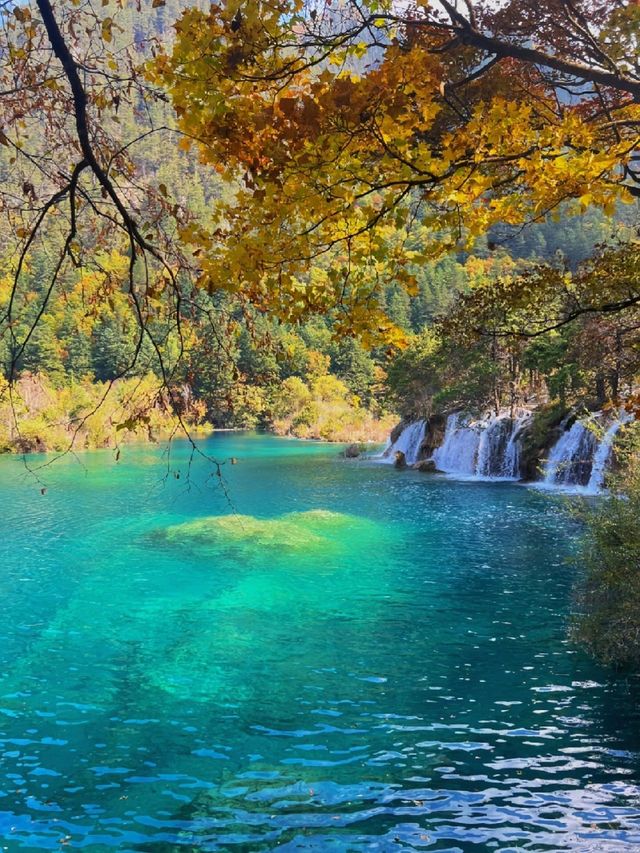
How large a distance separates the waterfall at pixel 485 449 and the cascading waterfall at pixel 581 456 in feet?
10.2

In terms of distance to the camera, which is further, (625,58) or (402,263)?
(625,58)

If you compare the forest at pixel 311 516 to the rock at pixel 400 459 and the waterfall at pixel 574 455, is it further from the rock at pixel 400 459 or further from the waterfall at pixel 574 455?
the rock at pixel 400 459

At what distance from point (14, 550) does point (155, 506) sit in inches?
269

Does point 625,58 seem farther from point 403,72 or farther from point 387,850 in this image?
point 387,850

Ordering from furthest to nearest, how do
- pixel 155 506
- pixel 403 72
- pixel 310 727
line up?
pixel 155 506, pixel 310 727, pixel 403 72

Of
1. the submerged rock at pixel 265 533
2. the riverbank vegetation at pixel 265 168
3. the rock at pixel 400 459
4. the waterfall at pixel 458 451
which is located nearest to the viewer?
the riverbank vegetation at pixel 265 168

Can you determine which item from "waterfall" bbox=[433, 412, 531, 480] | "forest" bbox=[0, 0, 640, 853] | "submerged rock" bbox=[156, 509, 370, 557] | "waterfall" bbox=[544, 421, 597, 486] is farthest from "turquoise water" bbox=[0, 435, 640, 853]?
"waterfall" bbox=[433, 412, 531, 480]

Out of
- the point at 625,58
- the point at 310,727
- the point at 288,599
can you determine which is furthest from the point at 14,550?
the point at 625,58

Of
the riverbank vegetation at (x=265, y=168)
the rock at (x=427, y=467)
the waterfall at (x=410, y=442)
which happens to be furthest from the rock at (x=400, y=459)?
the riverbank vegetation at (x=265, y=168)

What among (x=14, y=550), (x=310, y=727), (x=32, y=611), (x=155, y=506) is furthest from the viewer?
(x=155, y=506)

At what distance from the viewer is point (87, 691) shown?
29.0 feet

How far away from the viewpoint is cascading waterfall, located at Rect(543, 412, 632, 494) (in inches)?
897

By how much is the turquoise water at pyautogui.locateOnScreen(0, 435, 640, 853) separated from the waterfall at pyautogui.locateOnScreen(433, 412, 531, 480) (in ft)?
38.0

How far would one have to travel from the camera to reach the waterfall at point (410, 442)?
38625 mm
